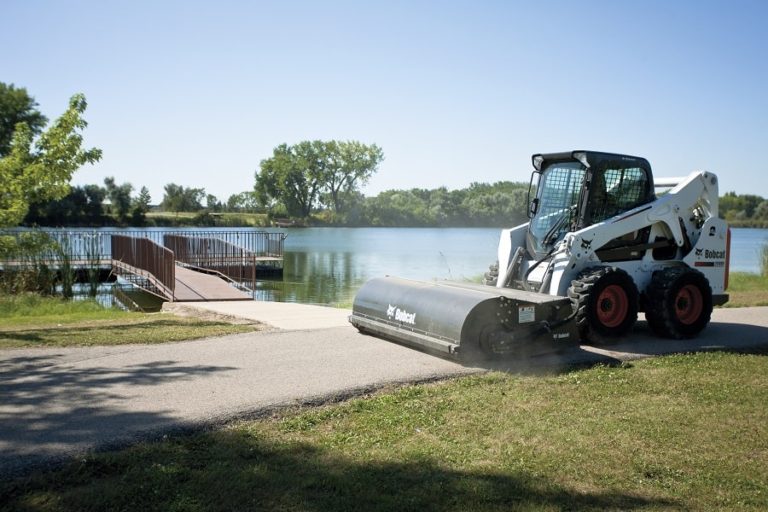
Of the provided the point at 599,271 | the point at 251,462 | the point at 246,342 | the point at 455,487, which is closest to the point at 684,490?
the point at 455,487

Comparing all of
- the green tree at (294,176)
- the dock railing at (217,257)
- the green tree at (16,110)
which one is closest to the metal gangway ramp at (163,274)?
the dock railing at (217,257)

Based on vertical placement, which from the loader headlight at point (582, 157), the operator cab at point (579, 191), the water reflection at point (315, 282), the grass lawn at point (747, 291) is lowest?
the water reflection at point (315, 282)

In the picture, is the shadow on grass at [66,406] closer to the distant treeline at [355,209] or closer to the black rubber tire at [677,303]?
the black rubber tire at [677,303]

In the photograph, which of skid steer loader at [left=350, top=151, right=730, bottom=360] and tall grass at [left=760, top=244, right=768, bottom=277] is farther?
tall grass at [left=760, top=244, right=768, bottom=277]

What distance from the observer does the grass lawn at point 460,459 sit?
4.33 metres

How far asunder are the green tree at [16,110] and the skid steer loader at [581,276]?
42.9 m

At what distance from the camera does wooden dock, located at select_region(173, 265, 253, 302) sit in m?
18.8

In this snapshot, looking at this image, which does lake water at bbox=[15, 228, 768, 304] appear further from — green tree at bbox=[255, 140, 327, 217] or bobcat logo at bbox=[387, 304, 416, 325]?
green tree at bbox=[255, 140, 327, 217]

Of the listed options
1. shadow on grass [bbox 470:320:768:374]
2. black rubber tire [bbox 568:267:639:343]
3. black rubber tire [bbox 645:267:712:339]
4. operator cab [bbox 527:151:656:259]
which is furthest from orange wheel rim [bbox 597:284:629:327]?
operator cab [bbox 527:151:656:259]

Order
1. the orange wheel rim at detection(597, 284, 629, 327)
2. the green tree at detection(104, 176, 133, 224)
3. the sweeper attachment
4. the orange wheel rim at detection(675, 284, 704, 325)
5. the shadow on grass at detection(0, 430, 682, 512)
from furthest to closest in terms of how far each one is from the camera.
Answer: the green tree at detection(104, 176, 133, 224)
the orange wheel rim at detection(675, 284, 704, 325)
the orange wheel rim at detection(597, 284, 629, 327)
the sweeper attachment
the shadow on grass at detection(0, 430, 682, 512)

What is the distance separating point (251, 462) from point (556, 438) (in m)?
2.48

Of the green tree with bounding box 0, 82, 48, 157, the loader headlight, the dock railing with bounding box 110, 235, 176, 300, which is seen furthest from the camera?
the green tree with bounding box 0, 82, 48, 157

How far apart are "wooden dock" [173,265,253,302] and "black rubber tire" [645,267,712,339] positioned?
11.7m

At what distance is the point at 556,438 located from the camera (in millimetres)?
5629
